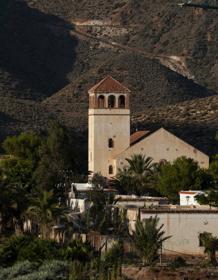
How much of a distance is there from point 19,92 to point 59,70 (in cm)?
3726

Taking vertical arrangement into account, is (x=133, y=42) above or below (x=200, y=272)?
above

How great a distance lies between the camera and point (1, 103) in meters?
130

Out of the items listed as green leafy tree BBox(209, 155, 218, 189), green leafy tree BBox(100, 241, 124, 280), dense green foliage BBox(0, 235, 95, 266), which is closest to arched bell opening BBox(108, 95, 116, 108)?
green leafy tree BBox(209, 155, 218, 189)

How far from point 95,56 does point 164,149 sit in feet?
323

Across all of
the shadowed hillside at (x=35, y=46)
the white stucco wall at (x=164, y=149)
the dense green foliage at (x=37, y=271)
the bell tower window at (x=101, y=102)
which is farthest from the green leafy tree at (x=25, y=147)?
the shadowed hillside at (x=35, y=46)

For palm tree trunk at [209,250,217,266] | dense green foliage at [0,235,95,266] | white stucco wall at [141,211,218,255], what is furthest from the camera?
white stucco wall at [141,211,218,255]

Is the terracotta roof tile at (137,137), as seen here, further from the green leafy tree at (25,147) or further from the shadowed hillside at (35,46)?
the shadowed hillside at (35,46)

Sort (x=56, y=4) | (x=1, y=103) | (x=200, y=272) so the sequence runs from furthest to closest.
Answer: (x=56, y=4), (x=1, y=103), (x=200, y=272)

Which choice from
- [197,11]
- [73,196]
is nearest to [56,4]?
[197,11]

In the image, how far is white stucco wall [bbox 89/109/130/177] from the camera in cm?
8231

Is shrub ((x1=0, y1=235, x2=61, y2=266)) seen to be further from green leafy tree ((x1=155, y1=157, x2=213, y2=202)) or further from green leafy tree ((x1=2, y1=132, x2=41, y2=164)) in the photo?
green leafy tree ((x1=2, y1=132, x2=41, y2=164))

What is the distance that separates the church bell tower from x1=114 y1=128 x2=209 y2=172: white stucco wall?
167cm

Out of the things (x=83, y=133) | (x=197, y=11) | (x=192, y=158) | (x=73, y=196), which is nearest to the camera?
(x=73, y=196)

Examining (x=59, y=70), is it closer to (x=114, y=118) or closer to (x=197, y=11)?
(x=197, y=11)
